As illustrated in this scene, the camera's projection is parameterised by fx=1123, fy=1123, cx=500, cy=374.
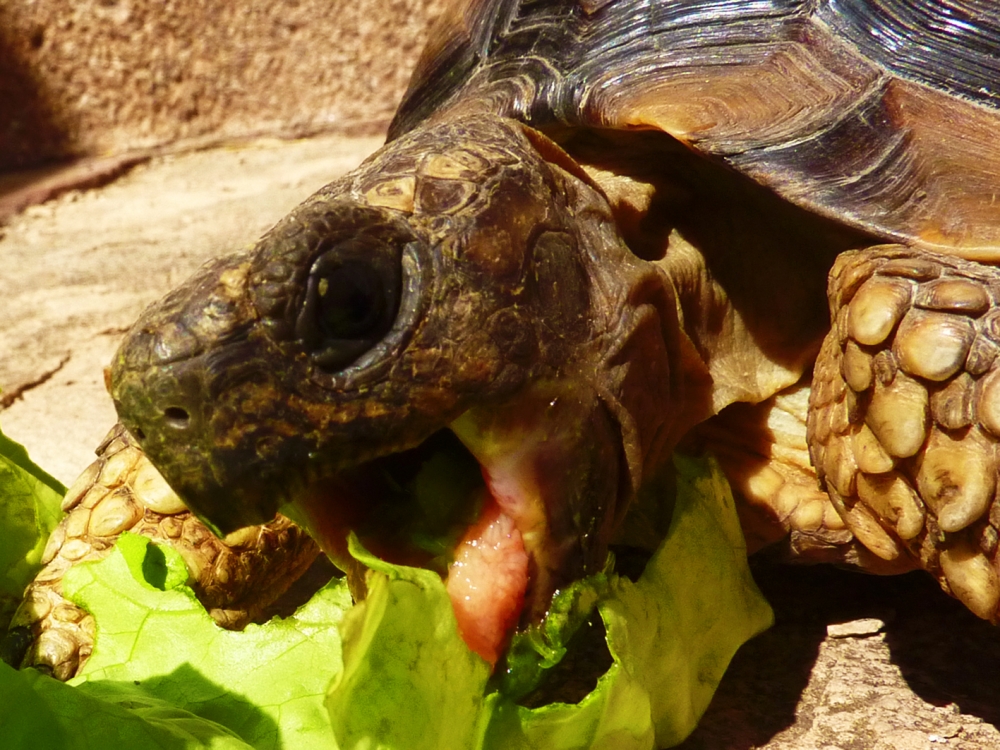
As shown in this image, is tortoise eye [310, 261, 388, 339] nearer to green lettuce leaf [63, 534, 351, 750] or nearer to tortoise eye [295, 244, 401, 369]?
tortoise eye [295, 244, 401, 369]

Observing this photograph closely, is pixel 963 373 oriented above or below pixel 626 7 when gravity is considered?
below

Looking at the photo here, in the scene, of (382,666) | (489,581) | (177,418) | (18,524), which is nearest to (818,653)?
(489,581)

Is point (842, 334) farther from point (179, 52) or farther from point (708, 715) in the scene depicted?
point (179, 52)

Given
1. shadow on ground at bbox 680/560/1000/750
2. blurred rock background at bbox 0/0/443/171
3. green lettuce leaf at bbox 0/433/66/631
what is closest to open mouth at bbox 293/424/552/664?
shadow on ground at bbox 680/560/1000/750

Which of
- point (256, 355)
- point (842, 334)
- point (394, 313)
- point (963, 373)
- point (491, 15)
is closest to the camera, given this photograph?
point (256, 355)

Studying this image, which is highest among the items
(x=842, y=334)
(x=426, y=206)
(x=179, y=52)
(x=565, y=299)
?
(x=426, y=206)

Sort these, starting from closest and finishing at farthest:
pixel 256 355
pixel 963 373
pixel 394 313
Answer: pixel 256 355 < pixel 394 313 < pixel 963 373

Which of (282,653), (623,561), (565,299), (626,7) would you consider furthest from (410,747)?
(626,7)
